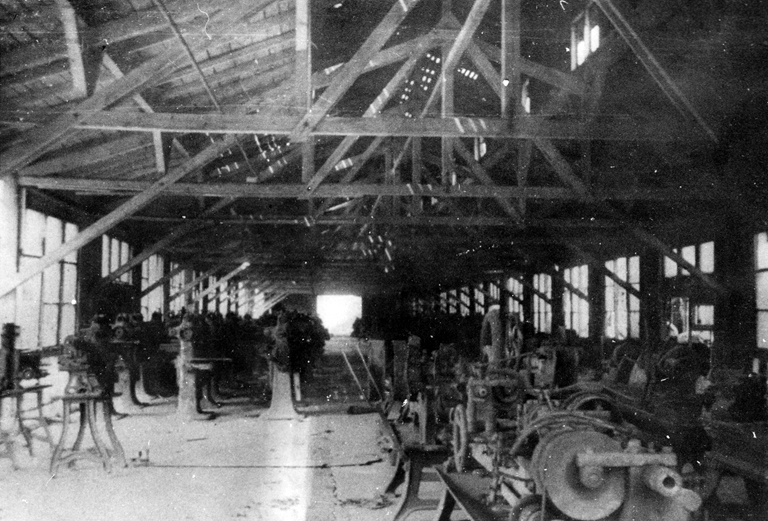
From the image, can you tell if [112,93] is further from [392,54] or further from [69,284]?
[69,284]

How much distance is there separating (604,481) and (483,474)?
2.05m

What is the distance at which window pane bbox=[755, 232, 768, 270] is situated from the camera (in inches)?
371

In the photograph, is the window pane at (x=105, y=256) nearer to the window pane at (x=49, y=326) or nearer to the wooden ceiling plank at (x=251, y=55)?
the window pane at (x=49, y=326)

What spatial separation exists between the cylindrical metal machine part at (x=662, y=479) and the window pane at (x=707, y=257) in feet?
25.2

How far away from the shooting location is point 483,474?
5699mm

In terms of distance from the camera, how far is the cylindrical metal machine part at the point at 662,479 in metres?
3.68

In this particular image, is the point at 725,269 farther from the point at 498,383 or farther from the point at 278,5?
the point at 278,5

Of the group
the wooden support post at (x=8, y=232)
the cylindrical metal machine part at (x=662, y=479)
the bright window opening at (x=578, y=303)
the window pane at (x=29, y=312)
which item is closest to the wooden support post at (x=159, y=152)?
the wooden support post at (x=8, y=232)

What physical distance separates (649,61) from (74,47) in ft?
18.2

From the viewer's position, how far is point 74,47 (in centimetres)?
641

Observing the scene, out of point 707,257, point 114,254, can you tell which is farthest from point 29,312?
point 707,257

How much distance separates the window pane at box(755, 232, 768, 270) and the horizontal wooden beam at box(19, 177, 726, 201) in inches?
30.4

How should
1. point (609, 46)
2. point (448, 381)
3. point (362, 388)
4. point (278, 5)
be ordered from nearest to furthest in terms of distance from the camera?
point (278, 5)
point (448, 381)
point (609, 46)
point (362, 388)

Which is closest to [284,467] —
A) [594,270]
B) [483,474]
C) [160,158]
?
[483,474]
